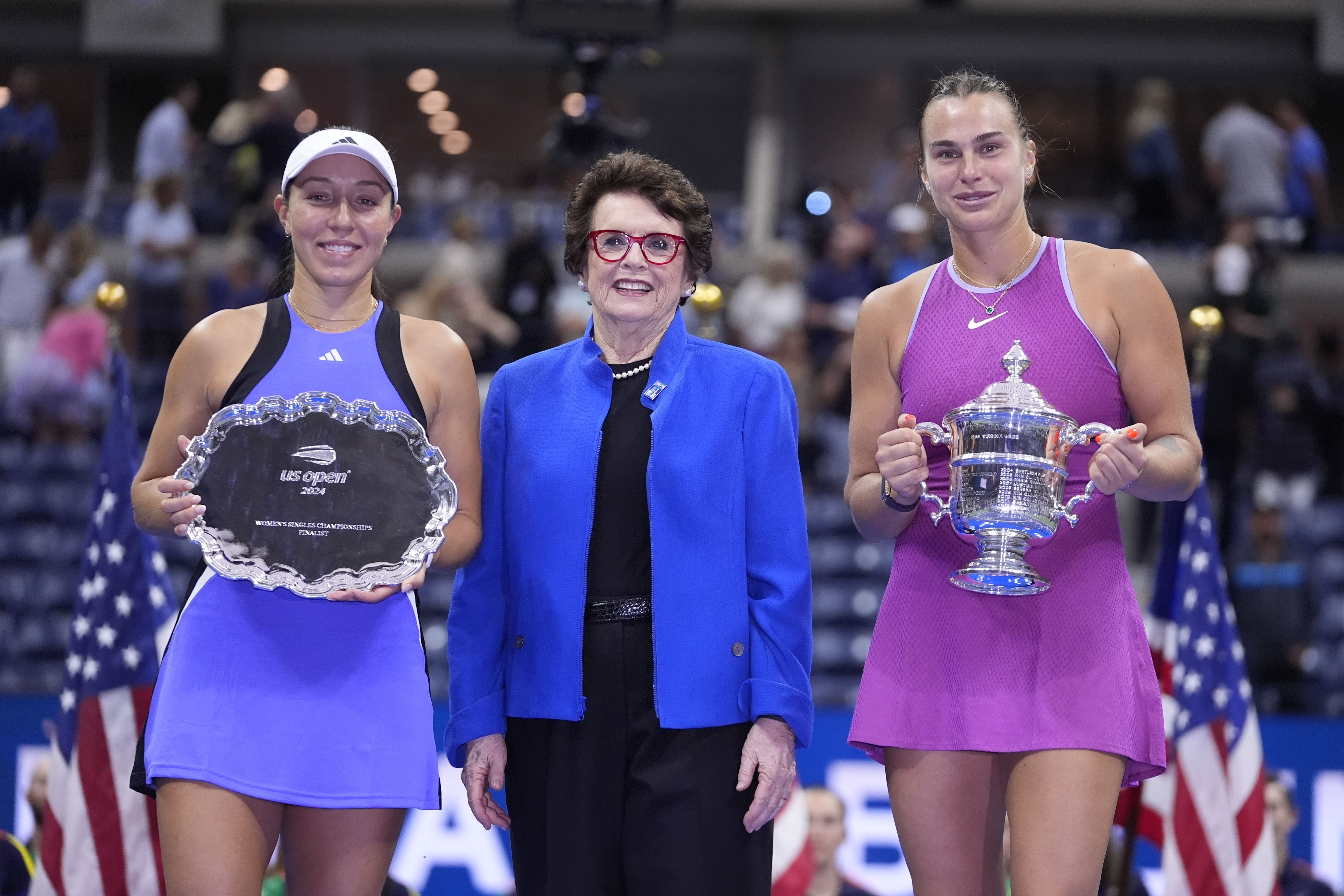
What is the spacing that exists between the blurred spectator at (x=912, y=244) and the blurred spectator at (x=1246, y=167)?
429 centimetres

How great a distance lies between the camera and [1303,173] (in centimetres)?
1395

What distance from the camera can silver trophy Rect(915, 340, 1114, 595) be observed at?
284cm

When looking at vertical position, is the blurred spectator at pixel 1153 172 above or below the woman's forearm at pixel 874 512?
above

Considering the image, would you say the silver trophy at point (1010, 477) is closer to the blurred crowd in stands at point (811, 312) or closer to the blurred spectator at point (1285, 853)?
the blurred crowd in stands at point (811, 312)

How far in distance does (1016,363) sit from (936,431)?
0.19 meters

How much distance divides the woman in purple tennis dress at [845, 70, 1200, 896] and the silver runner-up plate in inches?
34.8

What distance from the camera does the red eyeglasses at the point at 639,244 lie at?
3.07 m

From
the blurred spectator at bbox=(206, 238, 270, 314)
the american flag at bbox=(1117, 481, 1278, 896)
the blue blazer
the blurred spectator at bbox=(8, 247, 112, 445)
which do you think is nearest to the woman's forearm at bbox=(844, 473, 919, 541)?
the blue blazer

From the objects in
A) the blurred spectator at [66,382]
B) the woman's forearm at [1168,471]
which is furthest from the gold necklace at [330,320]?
the blurred spectator at [66,382]

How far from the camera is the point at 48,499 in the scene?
9.36 meters

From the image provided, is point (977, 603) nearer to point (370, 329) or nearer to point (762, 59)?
point (370, 329)

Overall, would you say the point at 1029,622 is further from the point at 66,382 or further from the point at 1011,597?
the point at 66,382

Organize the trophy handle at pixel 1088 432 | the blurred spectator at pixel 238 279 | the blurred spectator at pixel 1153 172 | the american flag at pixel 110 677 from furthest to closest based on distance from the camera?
the blurred spectator at pixel 1153 172, the blurred spectator at pixel 238 279, the american flag at pixel 110 677, the trophy handle at pixel 1088 432

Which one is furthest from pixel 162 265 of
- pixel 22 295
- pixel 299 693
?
pixel 299 693
